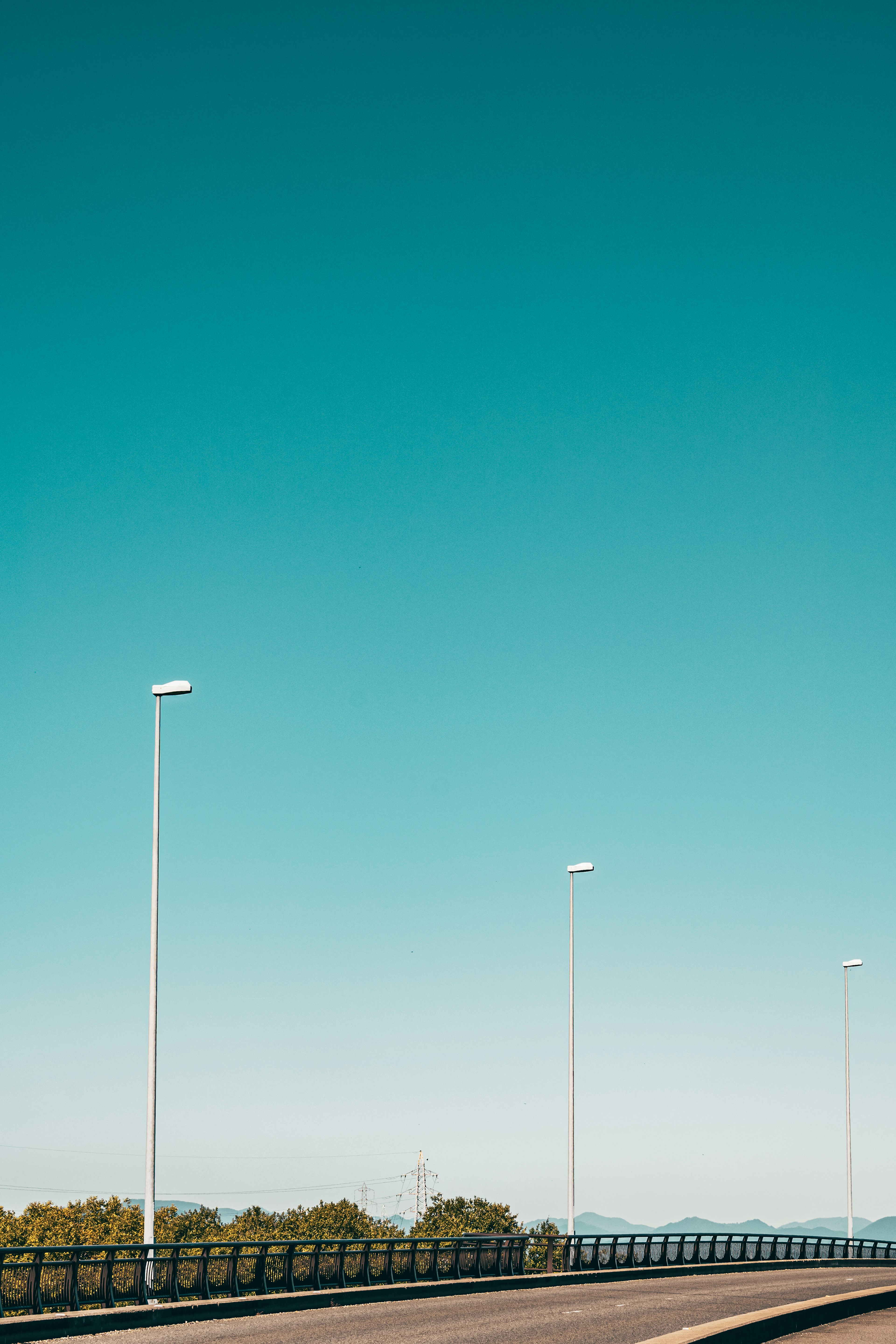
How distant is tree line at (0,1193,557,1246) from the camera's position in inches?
4724

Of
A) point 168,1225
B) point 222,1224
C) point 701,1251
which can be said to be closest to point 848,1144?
point 701,1251

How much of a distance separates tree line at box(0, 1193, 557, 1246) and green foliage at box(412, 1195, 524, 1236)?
0.36 feet

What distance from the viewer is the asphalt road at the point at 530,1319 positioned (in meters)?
17.7

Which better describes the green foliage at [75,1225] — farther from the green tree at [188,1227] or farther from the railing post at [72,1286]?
the railing post at [72,1286]

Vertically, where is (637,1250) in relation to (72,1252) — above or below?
below

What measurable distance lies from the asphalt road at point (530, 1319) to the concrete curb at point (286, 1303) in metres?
0.30

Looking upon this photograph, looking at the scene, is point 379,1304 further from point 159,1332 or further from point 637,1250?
point 637,1250

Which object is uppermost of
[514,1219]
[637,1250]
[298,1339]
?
[298,1339]

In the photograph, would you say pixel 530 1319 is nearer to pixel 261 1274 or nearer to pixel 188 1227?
pixel 261 1274

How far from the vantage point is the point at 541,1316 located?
2212 cm

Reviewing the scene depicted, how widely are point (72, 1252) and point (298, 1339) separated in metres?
3.78

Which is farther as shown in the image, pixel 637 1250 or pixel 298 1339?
pixel 637 1250

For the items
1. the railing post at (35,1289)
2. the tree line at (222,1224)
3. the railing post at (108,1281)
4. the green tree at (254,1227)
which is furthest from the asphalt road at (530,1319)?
the green tree at (254,1227)

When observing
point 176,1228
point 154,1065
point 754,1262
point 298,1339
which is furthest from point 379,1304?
point 176,1228
